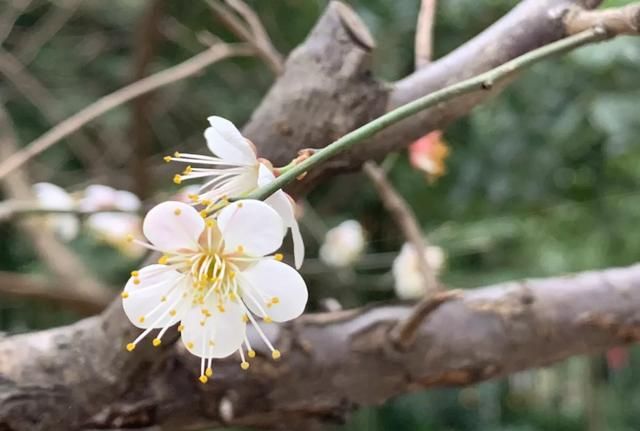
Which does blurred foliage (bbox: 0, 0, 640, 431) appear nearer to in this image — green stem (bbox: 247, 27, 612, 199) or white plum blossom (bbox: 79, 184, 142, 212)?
white plum blossom (bbox: 79, 184, 142, 212)

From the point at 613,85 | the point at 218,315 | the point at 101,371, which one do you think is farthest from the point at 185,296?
the point at 613,85

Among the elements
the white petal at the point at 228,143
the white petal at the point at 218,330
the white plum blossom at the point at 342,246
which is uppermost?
the white plum blossom at the point at 342,246

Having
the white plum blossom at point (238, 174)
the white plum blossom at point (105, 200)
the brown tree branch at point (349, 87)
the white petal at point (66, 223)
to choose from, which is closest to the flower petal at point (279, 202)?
the white plum blossom at point (238, 174)

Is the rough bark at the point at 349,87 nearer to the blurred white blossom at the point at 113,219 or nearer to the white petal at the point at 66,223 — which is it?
the blurred white blossom at the point at 113,219

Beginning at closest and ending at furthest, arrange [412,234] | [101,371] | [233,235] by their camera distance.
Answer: [233,235], [101,371], [412,234]

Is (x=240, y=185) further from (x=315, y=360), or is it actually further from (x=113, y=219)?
(x=113, y=219)

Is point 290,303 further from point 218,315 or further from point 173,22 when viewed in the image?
point 173,22

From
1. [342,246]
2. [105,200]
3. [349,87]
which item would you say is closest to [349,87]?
[349,87]
